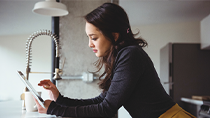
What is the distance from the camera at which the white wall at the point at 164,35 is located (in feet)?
8.71

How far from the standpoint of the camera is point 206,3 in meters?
3.07

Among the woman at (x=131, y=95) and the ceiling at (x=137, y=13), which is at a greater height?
the ceiling at (x=137, y=13)

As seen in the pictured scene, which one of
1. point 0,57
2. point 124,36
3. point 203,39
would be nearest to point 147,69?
point 124,36

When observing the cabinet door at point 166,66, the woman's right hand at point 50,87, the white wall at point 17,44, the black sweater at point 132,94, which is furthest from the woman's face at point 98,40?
the cabinet door at point 166,66

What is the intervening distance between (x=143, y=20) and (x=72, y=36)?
3.18ft

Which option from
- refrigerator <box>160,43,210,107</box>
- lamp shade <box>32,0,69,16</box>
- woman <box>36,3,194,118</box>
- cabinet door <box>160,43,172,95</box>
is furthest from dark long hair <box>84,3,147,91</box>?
refrigerator <box>160,43,210,107</box>

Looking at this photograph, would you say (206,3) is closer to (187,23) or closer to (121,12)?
(187,23)

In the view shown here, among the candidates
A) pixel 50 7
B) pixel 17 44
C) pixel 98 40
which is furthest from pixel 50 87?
pixel 17 44

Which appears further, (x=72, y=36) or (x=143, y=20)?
(x=143, y=20)

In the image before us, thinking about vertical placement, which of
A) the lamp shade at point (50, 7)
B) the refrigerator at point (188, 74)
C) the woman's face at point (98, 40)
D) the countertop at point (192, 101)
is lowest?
the countertop at point (192, 101)

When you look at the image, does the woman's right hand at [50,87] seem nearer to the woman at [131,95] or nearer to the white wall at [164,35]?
the woman at [131,95]

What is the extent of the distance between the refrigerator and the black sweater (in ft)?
8.45

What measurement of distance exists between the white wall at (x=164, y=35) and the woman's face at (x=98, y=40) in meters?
1.63

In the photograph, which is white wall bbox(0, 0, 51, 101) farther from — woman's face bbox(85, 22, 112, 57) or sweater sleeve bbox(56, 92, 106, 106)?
woman's face bbox(85, 22, 112, 57)
